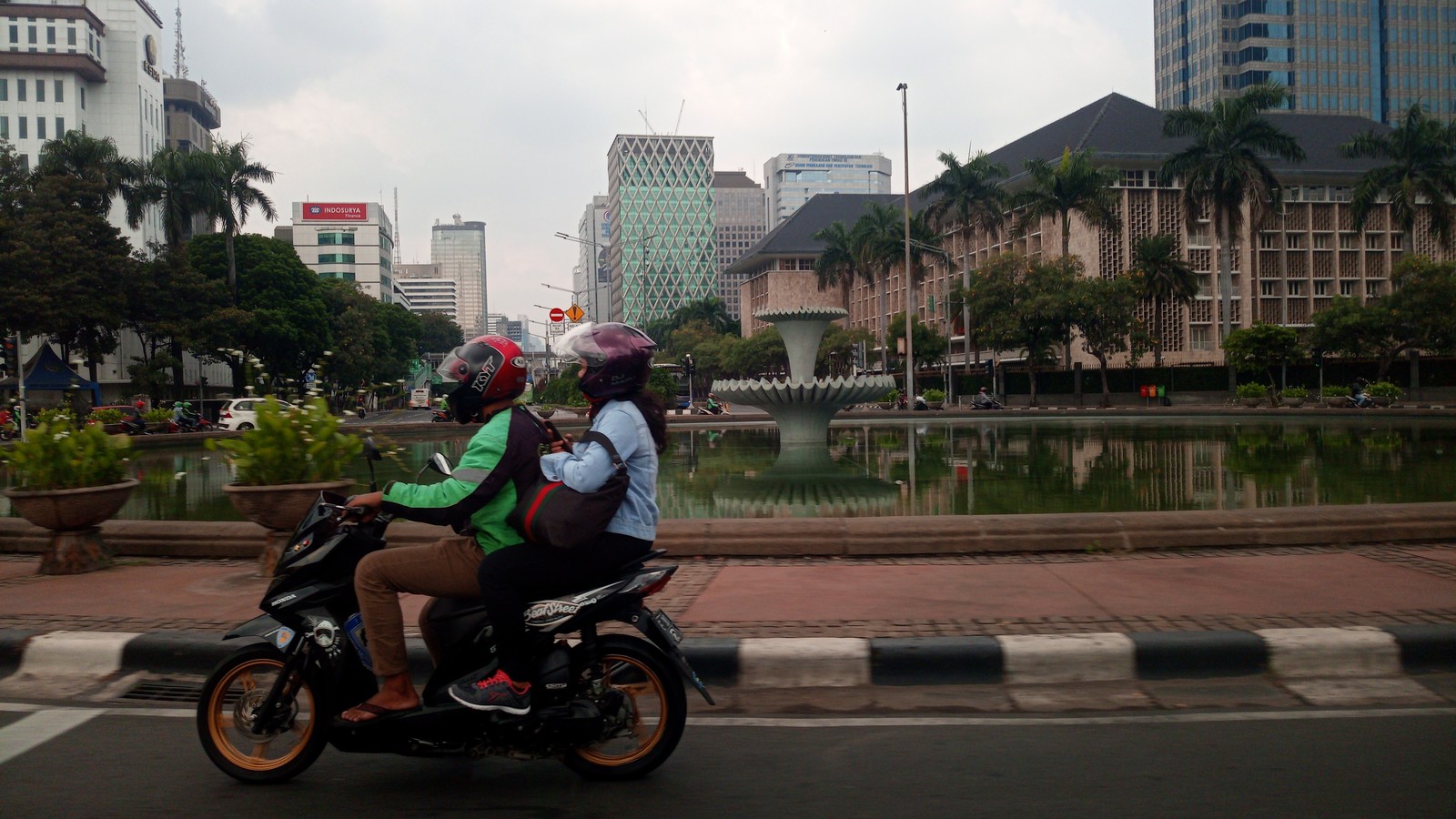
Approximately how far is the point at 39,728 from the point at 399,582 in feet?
6.99

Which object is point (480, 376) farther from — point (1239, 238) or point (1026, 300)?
point (1239, 238)

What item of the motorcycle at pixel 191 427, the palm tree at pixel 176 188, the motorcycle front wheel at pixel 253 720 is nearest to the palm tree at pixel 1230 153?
the motorcycle at pixel 191 427

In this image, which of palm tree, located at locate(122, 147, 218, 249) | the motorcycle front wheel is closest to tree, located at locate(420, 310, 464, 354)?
palm tree, located at locate(122, 147, 218, 249)

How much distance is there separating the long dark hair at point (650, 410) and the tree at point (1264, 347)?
5120cm

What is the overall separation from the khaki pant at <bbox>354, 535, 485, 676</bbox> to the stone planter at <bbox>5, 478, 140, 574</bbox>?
197 inches

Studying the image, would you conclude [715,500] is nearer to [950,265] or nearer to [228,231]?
[228,231]

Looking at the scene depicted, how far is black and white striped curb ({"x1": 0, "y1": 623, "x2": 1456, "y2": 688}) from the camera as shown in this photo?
530 centimetres

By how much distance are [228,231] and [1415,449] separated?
52.9 m

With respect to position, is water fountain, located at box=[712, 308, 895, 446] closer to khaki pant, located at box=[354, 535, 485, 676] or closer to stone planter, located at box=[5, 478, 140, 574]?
stone planter, located at box=[5, 478, 140, 574]

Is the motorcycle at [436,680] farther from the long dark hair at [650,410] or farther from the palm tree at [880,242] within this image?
the palm tree at [880,242]

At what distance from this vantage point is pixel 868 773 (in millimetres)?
4039

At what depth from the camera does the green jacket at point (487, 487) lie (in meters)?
3.71

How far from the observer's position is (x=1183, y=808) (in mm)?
3637

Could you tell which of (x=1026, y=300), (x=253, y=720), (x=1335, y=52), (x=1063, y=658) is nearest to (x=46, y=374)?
(x=1026, y=300)
